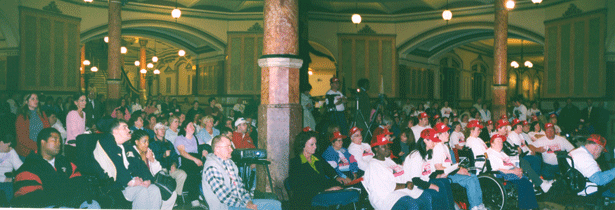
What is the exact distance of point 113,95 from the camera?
377 inches

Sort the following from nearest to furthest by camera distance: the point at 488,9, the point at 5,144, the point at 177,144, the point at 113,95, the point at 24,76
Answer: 1. the point at 5,144
2. the point at 177,144
3. the point at 113,95
4. the point at 24,76
5. the point at 488,9

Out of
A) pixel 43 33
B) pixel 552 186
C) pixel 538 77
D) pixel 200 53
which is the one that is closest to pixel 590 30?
pixel 552 186

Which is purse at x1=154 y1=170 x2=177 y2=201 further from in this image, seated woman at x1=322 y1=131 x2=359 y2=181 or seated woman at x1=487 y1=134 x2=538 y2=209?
seated woman at x1=487 y1=134 x2=538 y2=209

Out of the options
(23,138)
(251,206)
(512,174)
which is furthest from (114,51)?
(512,174)

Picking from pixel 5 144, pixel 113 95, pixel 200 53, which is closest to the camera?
pixel 5 144

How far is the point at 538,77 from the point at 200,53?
21898mm

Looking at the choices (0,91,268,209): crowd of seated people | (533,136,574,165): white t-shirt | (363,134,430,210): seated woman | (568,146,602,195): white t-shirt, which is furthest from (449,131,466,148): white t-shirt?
(0,91,268,209): crowd of seated people

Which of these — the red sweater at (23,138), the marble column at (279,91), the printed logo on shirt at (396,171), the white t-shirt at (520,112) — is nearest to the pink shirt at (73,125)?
the red sweater at (23,138)

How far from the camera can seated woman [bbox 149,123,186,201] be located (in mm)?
5762

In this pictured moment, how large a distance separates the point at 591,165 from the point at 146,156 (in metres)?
5.20

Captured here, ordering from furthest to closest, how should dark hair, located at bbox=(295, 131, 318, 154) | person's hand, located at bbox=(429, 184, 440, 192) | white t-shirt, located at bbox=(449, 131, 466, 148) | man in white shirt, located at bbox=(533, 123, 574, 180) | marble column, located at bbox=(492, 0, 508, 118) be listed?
marble column, located at bbox=(492, 0, 508, 118) < white t-shirt, located at bbox=(449, 131, 466, 148) < man in white shirt, located at bbox=(533, 123, 574, 180) < dark hair, located at bbox=(295, 131, 318, 154) < person's hand, located at bbox=(429, 184, 440, 192)

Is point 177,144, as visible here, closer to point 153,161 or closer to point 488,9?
point 153,161

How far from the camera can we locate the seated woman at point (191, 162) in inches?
229

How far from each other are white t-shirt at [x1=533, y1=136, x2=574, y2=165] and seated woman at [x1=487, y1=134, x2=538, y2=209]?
2107 millimetres
